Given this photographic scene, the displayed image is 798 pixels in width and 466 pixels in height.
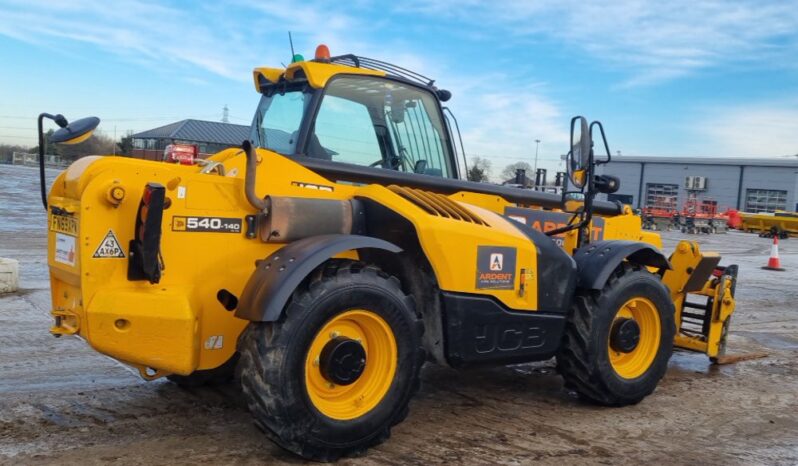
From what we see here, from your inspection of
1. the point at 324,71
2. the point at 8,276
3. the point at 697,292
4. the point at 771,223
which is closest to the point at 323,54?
the point at 324,71

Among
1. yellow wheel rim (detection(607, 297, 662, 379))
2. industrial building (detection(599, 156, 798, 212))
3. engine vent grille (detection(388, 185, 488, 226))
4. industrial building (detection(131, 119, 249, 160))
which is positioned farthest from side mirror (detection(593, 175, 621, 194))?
industrial building (detection(599, 156, 798, 212))

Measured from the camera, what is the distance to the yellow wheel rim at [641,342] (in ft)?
17.2

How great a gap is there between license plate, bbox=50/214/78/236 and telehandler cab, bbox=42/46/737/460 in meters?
0.02

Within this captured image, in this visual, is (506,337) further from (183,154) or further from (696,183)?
(696,183)

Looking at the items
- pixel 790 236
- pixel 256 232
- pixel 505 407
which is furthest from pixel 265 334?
pixel 790 236

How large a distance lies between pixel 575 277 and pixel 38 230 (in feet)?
51.2

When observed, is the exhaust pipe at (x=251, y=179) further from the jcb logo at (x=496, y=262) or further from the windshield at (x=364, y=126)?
the jcb logo at (x=496, y=262)

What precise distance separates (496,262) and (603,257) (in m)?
1.09

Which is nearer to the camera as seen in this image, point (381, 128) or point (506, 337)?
point (506, 337)

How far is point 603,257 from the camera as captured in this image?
507cm

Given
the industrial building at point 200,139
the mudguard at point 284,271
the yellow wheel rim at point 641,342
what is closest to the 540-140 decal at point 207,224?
the mudguard at point 284,271

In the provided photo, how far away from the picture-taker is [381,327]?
3.91m

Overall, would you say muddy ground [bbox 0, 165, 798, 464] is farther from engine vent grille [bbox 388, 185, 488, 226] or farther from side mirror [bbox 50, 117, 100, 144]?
side mirror [bbox 50, 117, 100, 144]

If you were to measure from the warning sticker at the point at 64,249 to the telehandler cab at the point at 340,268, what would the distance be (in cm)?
2
